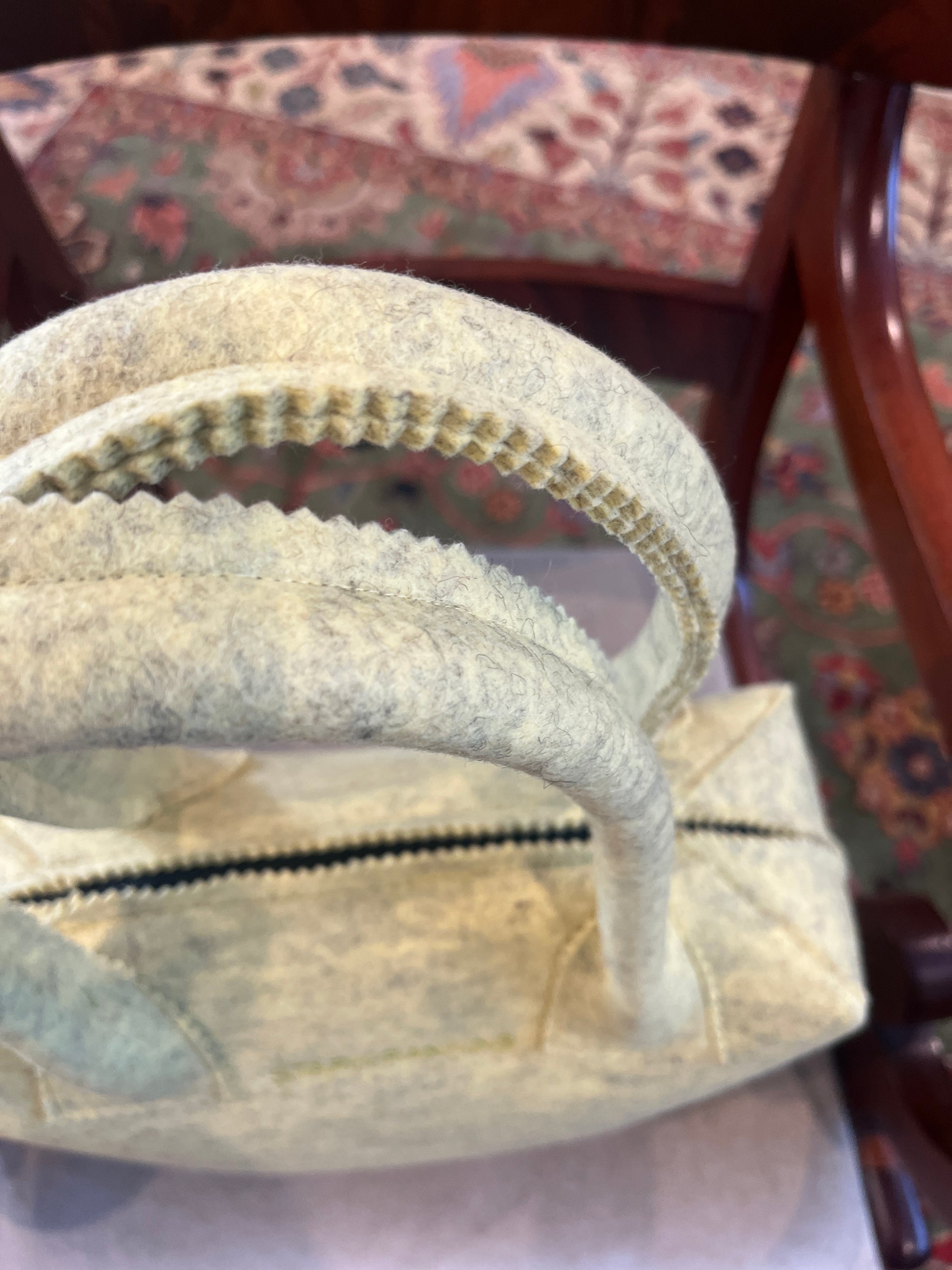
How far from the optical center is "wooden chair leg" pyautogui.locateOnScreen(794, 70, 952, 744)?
0.49 meters

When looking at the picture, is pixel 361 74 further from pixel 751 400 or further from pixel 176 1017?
pixel 176 1017

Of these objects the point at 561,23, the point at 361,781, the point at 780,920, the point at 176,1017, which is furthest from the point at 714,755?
the point at 561,23

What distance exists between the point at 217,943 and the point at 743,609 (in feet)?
2.12

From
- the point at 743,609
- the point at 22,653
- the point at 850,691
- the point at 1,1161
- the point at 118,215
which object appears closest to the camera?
the point at 22,653

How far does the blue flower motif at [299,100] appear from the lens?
127 centimetres

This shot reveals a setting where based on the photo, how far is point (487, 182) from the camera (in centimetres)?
130

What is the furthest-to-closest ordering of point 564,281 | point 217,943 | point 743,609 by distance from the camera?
point 743,609 → point 564,281 → point 217,943

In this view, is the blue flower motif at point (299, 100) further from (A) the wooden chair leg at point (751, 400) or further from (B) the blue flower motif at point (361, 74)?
(A) the wooden chair leg at point (751, 400)

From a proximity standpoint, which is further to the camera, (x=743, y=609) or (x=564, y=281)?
(x=743, y=609)

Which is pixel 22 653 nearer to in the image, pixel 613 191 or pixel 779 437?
pixel 779 437

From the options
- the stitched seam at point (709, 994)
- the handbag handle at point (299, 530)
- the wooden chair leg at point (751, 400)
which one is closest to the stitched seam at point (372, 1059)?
the stitched seam at point (709, 994)

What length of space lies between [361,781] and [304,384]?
32 centimetres

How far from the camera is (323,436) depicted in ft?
0.82

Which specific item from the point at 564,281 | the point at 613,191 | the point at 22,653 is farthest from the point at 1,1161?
the point at 613,191
